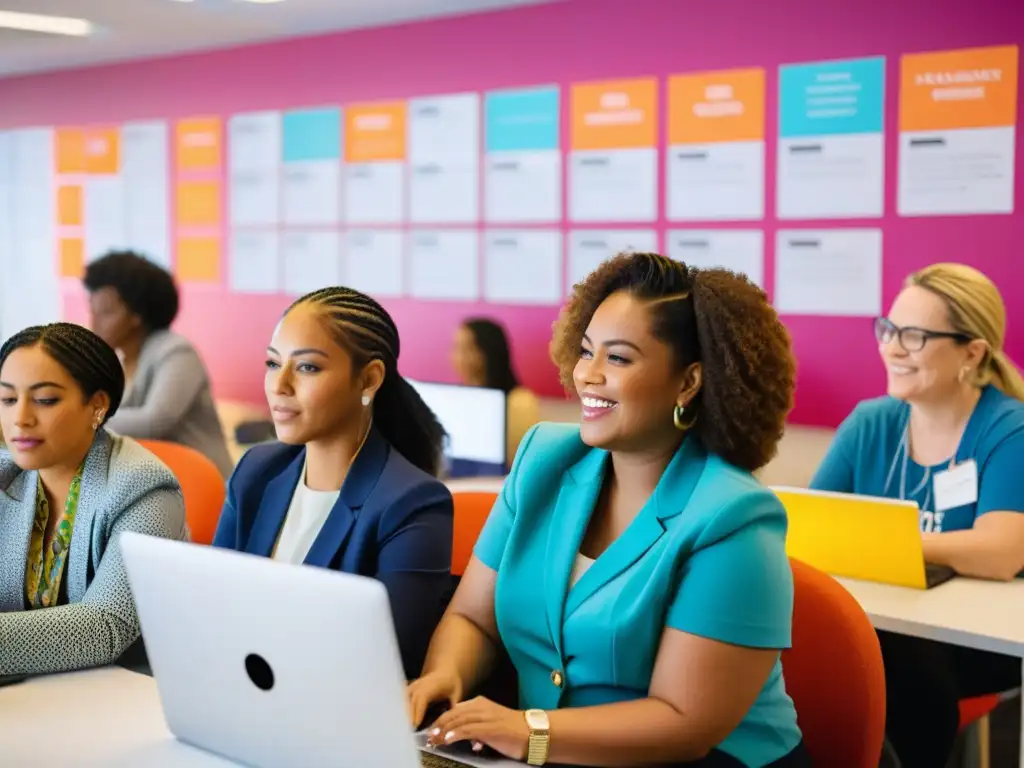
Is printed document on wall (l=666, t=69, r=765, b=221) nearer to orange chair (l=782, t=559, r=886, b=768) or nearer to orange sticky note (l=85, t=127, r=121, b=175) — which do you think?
orange chair (l=782, t=559, r=886, b=768)

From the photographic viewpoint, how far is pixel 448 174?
5.61m

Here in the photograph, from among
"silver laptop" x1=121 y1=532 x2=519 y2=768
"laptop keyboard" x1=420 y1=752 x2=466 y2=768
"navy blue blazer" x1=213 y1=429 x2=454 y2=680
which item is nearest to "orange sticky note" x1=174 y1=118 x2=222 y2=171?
"navy blue blazer" x1=213 y1=429 x2=454 y2=680

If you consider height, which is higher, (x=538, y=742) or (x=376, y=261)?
(x=376, y=261)

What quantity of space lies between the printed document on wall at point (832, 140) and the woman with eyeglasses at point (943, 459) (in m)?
1.25

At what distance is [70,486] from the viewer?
2.18m

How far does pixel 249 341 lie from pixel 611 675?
509 cm

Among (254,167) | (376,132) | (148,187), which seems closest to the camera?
(376,132)

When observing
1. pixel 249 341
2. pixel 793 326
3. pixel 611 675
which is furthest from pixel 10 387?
pixel 249 341

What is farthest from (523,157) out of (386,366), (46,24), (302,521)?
(302,521)

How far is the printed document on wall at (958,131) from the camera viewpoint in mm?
3957

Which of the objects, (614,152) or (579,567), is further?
(614,152)

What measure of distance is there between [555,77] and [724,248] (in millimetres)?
1071

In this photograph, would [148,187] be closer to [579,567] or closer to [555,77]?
[555,77]

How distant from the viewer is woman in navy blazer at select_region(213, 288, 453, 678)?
207 cm
